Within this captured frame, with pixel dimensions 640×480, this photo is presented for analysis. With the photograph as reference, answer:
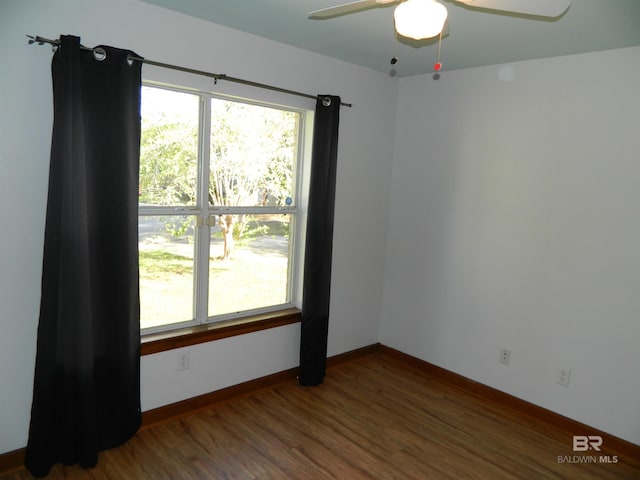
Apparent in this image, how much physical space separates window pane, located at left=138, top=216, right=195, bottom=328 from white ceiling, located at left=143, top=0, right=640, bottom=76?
1.25 metres

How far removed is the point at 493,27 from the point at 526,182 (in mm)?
1129

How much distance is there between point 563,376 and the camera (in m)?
2.91

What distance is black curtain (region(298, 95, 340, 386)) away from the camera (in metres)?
3.12

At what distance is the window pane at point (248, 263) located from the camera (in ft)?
9.85

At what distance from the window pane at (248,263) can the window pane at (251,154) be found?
156 millimetres

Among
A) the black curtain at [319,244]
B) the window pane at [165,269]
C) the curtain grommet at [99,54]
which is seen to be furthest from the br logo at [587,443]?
the curtain grommet at [99,54]

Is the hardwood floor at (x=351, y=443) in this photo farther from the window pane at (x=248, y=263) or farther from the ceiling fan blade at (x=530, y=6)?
the ceiling fan blade at (x=530, y=6)

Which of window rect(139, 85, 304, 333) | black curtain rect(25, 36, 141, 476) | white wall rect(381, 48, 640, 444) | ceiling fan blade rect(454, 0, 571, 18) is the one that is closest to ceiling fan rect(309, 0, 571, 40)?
ceiling fan blade rect(454, 0, 571, 18)

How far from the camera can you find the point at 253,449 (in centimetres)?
253

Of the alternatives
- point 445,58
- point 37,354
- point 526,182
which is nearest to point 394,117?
point 445,58

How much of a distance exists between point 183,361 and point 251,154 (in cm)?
146

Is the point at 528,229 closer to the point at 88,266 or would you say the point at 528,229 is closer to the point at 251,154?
the point at 251,154

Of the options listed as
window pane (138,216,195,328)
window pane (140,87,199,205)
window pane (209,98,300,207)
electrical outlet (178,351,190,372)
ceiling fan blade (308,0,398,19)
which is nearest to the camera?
ceiling fan blade (308,0,398,19)

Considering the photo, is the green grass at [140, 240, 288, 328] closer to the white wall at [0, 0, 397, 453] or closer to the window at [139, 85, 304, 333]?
the window at [139, 85, 304, 333]
